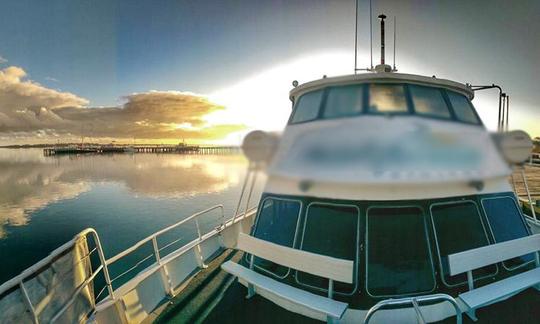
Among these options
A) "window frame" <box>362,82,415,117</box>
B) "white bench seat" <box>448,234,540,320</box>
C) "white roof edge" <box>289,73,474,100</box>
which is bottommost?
"white bench seat" <box>448,234,540,320</box>

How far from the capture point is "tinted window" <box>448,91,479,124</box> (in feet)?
12.3

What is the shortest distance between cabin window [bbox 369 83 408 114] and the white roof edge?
109 millimetres

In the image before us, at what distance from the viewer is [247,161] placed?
2.16m

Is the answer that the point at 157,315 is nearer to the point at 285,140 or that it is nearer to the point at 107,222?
the point at 285,140

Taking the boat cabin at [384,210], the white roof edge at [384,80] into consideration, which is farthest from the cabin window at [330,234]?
the white roof edge at [384,80]

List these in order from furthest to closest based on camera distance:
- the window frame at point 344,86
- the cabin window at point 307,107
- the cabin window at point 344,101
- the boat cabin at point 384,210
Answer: the cabin window at point 307,107 → the cabin window at point 344,101 → the window frame at point 344,86 → the boat cabin at point 384,210

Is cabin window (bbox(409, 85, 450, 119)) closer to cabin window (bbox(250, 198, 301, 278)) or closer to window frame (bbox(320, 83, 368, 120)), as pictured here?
window frame (bbox(320, 83, 368, 120))

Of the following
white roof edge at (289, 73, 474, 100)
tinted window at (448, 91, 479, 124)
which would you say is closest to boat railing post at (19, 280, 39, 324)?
white roof edge at (289, 73, 474, 100)

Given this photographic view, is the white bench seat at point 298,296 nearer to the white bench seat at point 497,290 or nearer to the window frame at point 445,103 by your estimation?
the white bench seat at point 497,290

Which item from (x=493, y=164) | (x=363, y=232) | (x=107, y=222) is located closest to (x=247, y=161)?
(x=493, y=164)

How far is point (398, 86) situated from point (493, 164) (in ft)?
5.87

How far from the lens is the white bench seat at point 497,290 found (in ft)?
10.7

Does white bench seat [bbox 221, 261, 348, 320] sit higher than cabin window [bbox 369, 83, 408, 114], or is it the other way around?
cabin window [bbox 369, 83, 408, 114]

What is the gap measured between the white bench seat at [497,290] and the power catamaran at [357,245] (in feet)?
0.06
